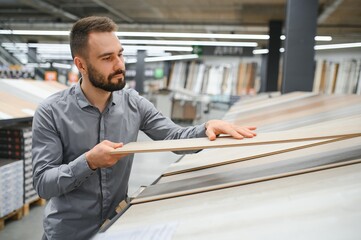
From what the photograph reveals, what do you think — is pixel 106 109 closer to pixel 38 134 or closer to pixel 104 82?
pixel 104 82

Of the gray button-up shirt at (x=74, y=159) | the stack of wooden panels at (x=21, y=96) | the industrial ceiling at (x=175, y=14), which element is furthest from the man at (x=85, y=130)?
the industrial ceiling at (x=175, y=14)

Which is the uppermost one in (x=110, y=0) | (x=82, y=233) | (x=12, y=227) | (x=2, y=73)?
(x=110, y=0)

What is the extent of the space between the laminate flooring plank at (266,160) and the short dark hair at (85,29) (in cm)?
73

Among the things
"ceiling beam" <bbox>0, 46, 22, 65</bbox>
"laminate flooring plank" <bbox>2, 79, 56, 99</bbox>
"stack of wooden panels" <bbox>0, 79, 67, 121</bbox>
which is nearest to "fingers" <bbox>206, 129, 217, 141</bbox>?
"stack of wooden panels" <bbox>0, 79, 67, 121</bbox>

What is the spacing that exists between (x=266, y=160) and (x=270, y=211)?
612 millimetres

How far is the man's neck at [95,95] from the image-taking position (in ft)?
5.42

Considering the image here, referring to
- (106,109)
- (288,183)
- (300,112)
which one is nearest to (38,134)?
(106,109)

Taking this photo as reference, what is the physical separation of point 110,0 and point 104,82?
7.35 m

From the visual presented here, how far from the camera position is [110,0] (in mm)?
8258

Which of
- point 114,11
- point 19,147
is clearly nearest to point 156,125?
point 19,147

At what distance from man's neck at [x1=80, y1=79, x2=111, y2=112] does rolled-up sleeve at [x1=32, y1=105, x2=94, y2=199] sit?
0.66 feet

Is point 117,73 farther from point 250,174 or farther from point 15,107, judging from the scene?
point 15,107

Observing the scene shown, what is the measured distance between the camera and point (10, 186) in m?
3.26

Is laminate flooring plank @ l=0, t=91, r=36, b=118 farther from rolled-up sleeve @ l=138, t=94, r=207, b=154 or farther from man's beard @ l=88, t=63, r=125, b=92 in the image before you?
man's beard @ l=88, t=63, r=125, b=92
